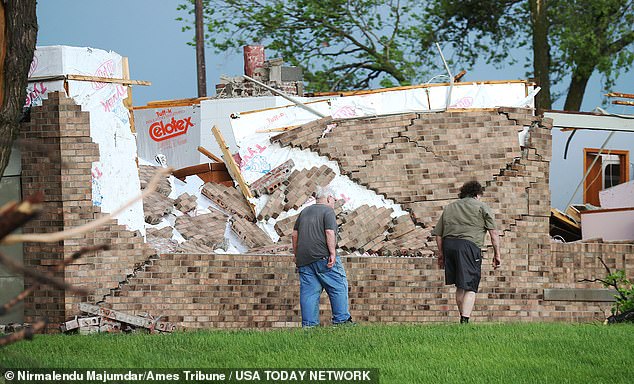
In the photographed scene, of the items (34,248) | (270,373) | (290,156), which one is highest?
(290,156)

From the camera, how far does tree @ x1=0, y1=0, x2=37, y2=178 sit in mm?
6867

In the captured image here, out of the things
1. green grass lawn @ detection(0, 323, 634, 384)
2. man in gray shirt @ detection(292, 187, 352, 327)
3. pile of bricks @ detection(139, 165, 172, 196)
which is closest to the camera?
green grass lawn @ detection(0, 323, 634, 384)

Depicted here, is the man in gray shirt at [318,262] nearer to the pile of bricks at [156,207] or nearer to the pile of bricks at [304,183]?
the pile of bricks at [156,207]

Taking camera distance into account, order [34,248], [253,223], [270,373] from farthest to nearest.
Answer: [253,223] → [34,248] → [270,373]

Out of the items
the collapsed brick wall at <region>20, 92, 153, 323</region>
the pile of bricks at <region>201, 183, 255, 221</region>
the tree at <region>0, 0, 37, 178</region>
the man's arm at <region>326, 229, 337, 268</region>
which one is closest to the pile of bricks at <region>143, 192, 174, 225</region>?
the pile of bricks at <region>201, 183, 255, 221</region>

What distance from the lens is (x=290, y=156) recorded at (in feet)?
53.8

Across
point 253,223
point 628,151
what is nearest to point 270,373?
point 253,223

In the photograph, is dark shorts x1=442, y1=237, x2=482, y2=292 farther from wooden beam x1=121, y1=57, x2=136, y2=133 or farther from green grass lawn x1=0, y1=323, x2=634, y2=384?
wooden beam x1=121, y1=57, x2=136, y2=133

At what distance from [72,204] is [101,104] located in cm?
135

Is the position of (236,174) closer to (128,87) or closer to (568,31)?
(128,87)

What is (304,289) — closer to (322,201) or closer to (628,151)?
(322,201)

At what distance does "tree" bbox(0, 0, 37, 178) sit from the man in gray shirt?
16.2ft

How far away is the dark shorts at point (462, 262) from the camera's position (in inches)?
469

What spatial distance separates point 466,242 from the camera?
1191 cm
